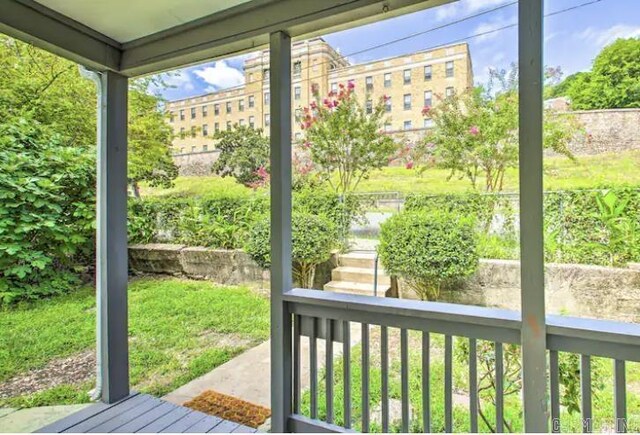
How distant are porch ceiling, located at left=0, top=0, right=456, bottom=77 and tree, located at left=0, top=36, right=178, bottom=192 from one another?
6.69 feet

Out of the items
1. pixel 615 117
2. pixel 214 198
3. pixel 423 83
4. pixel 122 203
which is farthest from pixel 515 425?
pixel 214 198

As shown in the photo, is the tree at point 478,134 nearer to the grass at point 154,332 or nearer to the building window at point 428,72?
the building window at point 428,72

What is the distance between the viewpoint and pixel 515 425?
1.84 meters

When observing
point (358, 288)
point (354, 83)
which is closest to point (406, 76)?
point (354, 83)

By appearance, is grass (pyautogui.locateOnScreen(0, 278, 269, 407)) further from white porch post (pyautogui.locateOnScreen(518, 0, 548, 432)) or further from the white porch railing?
Answer: white porch post (pyautogui.locateOnScreen(518, 0, 548, 432))

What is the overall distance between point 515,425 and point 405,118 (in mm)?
2014

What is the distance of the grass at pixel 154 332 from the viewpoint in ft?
8.73

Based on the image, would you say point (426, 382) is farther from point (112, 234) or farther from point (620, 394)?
point (112, 234)

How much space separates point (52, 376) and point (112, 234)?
4.69ft

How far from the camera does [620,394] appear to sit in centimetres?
121

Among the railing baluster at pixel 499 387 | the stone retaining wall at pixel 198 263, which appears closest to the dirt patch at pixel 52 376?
the stone retaining wall at pixel 198 263

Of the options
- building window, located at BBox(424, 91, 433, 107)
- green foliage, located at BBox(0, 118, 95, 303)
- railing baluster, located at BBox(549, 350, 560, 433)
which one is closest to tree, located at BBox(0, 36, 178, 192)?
green foliage, located at BBox(0, 118, 95, 303)

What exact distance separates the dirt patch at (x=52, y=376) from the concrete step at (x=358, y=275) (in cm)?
209

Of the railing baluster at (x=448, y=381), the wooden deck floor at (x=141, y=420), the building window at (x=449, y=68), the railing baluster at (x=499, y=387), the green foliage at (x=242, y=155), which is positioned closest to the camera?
the railing baluster at (x=499, y=387)
